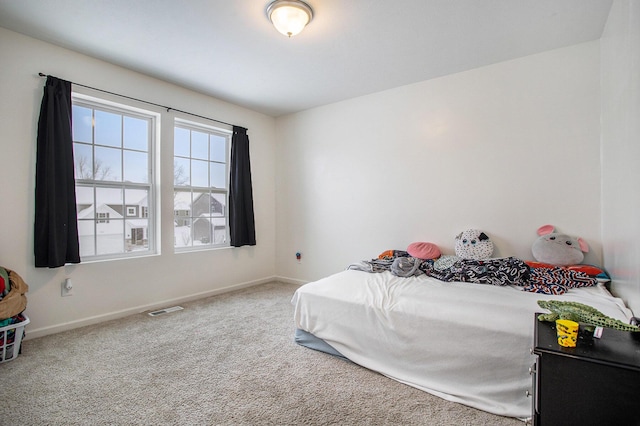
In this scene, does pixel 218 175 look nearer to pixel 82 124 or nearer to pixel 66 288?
pixel 82 124

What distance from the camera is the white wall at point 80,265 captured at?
2533 millimetres

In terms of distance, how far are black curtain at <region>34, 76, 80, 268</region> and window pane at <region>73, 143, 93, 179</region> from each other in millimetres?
197

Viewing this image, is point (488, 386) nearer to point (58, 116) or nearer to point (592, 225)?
point (592, 225)

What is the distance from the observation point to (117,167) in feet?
10.5

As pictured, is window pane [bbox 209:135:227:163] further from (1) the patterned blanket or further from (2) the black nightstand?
(2) the black nightstand

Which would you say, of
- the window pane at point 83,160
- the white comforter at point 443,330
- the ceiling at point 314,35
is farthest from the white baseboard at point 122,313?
the ceiling at point 314,35

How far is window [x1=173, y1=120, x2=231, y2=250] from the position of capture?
3752 mm

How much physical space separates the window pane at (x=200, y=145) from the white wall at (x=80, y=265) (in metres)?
0.30

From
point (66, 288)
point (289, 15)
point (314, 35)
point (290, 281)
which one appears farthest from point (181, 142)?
point (290, 281)

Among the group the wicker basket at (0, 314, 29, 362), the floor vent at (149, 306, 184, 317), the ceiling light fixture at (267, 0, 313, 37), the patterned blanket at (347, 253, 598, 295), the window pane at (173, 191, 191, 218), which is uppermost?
the ceiling light fixture at (267, 0, 313, 37)

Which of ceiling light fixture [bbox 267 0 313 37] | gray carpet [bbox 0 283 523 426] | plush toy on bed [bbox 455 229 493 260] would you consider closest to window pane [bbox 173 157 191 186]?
gray carpet [bbox 0 283 523 426]

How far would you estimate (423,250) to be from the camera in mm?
3291

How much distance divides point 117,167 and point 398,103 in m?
3.11

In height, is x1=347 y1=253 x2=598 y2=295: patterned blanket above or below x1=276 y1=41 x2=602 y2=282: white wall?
below
